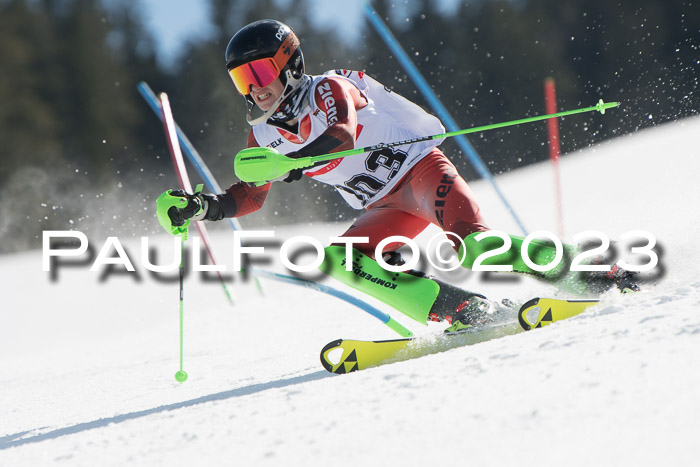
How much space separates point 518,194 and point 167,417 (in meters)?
9.08

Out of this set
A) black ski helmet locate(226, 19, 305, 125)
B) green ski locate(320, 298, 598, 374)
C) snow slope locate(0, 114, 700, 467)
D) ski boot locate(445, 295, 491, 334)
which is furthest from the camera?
black ski helmet locate(226, 19, 305, 125)

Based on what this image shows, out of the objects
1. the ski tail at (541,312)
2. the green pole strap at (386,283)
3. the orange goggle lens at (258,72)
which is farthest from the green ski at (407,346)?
the orange goggle lens at (258,72)

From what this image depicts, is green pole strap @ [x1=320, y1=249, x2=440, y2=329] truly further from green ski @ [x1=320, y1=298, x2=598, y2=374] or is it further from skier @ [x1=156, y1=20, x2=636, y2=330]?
green ski @ [x1=320, y1=298, x2=598, y2=374]

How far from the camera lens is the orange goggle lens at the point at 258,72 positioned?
2.97m

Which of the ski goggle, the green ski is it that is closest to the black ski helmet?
the ski goggle

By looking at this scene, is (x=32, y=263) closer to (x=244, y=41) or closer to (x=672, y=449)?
(x=244, y=41)

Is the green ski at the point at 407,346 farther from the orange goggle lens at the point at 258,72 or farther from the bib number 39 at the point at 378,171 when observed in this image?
the orange goggle lens at the point at 258,72

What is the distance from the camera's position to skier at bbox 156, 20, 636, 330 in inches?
114

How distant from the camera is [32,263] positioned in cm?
919

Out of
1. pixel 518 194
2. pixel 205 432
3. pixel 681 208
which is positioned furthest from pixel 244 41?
pixel 518 194

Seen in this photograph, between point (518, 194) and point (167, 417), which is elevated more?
point (518, 194)

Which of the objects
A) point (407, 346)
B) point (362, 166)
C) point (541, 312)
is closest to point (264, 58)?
point (362, 166)

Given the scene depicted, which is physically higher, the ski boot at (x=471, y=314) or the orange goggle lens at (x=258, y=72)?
the orange goggle lens at (x=258, y=72)

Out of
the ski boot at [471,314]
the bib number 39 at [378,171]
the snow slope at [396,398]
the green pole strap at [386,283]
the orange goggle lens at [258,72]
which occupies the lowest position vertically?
the snow slope at [396,398]
